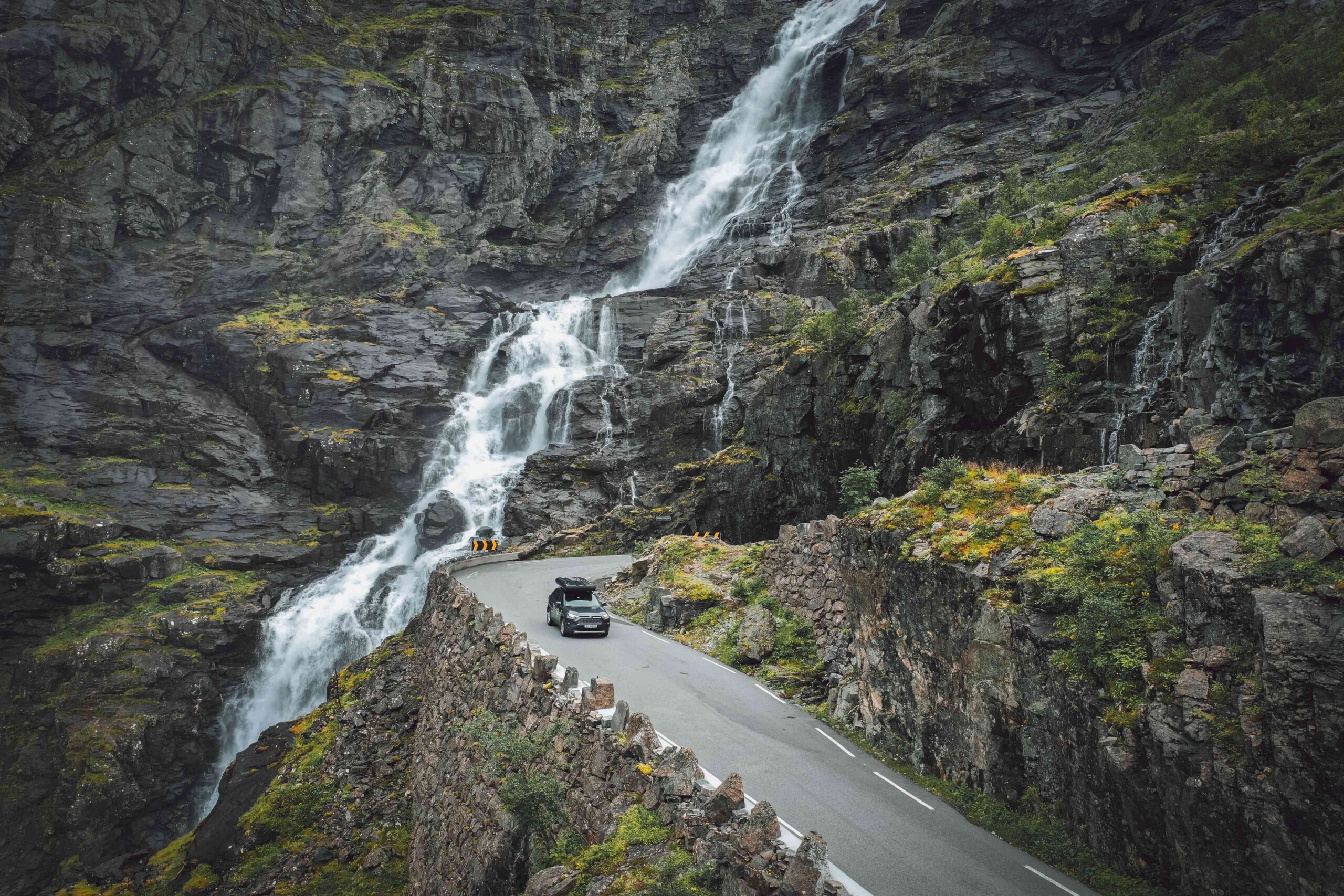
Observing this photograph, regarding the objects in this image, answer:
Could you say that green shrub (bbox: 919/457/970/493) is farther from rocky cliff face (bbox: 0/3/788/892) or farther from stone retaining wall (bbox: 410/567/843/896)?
rocky cliff face (bbox: 0/3/788/892)

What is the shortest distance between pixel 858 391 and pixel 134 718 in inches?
1456

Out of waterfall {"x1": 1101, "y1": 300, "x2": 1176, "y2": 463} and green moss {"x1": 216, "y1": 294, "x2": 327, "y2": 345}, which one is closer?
waterfall {"x1": 1101, "y1": 300, "x2": 1176, "y2": 463}

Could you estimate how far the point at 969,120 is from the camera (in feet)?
192

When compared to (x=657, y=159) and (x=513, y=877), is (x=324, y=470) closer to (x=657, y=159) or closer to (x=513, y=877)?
(x=513, y=877)

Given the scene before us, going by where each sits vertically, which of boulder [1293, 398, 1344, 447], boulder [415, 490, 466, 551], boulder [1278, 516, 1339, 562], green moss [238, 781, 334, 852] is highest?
boulder [1293, 398, 1344, 447]

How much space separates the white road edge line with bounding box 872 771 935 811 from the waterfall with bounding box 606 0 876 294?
181 ft

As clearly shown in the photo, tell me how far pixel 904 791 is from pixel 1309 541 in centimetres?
596

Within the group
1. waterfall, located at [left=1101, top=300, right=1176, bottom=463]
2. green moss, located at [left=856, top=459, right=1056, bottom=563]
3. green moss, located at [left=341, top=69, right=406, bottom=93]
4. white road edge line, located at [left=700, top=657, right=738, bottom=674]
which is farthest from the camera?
green moss, located at [left=341, top=69, right=406, bottom=93]

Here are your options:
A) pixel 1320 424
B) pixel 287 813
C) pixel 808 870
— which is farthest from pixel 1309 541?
pixel 287 813

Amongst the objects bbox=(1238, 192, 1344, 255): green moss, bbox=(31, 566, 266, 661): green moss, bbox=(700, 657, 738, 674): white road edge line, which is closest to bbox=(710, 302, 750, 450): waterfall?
bbox=(700, 657, 738, 674): white road edge line

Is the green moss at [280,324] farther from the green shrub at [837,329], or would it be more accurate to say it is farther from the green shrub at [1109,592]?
the green shrub at [1109,592]

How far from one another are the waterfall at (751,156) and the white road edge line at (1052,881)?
190ft

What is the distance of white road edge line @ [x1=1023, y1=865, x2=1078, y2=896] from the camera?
280 inches

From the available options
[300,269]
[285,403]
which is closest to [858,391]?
[285,403]
